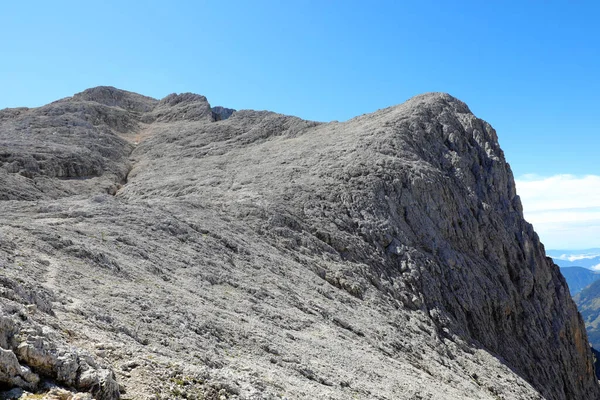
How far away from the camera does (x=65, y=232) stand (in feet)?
62.4

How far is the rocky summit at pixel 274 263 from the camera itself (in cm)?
1027

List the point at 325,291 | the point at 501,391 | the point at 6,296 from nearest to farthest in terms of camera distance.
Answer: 1. the point at 6,296
2. the point at 501,391
3. the point at 325,291

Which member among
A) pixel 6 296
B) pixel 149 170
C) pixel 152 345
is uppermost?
pixel 149 170

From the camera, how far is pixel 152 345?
10844mm

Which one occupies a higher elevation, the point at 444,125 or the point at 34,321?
the point at 444,125

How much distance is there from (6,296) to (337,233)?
21.6 metres

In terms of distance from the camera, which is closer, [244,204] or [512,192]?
[244,204]

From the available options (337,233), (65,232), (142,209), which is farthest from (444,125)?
(65,232)

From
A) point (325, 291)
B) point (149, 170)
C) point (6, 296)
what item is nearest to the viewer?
point (6, 296)

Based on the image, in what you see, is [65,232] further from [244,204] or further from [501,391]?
[501,391]

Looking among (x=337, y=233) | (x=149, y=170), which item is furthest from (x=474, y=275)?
(x=149, y=170)

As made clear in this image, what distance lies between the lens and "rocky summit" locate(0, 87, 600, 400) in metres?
10.3

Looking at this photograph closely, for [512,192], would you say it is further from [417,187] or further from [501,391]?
[501,391]

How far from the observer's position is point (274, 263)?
24.0 m
